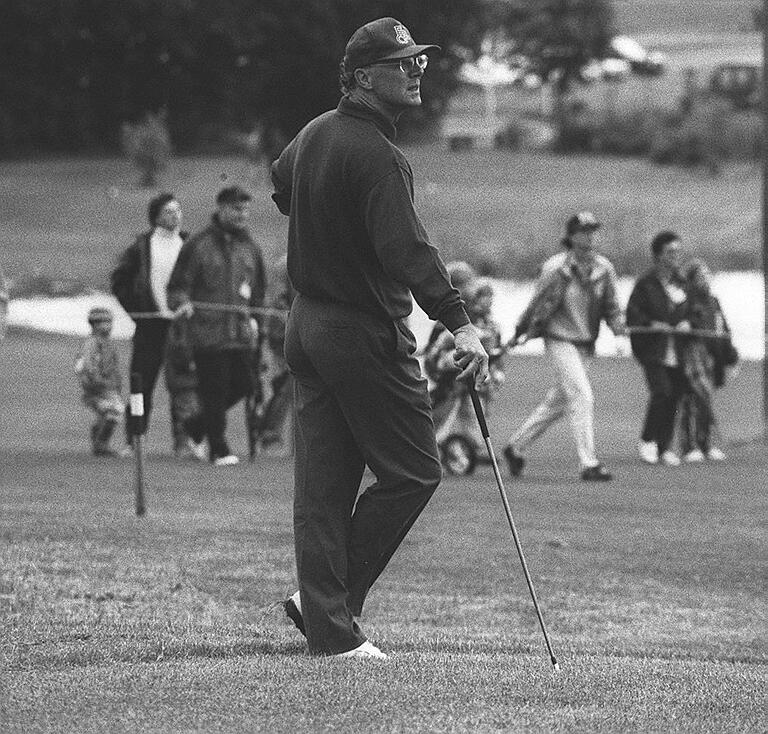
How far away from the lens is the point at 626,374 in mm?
28719

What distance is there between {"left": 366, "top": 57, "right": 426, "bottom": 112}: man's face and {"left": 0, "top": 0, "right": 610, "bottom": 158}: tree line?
1419 inches

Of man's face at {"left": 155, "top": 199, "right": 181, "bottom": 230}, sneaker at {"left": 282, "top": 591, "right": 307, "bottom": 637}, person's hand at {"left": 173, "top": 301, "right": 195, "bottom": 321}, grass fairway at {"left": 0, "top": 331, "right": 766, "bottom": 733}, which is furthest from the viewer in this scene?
man's face at {"left": 155, "top": 199, "right": 181, "bottom": 230}

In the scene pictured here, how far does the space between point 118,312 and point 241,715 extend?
28.7 m

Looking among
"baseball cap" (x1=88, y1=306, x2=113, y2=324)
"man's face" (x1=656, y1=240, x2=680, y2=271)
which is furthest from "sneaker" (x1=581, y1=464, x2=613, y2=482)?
"baseball cap" (x1=88, y1=306, x2=113, y2=324)

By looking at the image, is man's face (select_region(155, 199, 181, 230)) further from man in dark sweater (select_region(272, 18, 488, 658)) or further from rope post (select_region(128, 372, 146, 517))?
man in dark sweater (select_region(272, 18, 488, 658))

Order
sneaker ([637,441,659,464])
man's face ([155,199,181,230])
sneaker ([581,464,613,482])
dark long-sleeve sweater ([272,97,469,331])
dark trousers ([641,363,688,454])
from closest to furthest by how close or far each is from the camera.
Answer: dark long-sleeve sweater ([272,97,469,331]), sneaker ([581,464,613,482]), man's face ([155,199,181,230]), sneaker ([637,441,659,464]), dark trousers ([641,363,688,454])

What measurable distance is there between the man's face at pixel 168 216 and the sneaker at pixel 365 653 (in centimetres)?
974

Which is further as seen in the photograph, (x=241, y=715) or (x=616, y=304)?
(x=616, y=304)

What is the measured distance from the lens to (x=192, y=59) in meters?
44.8

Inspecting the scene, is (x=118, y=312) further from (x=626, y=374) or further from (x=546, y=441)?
(x=546, y=441)

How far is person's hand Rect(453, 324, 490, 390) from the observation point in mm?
6793

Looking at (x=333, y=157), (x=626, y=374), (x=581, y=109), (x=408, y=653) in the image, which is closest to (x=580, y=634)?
(x=408, y=653)

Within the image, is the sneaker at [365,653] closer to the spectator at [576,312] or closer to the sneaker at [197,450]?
the spectator at [576,312]

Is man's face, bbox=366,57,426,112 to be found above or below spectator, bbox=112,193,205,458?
above
